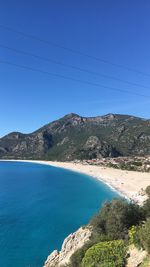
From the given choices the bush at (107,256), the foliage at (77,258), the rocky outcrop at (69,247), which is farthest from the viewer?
the rocky outcrop at (69,247)

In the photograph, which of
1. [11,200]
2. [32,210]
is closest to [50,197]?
[11,200]

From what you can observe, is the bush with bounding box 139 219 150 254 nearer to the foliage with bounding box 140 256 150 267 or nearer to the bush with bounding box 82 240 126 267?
the foliage with bounding box 140 256 150 267

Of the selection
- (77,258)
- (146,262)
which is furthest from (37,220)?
(146,262)

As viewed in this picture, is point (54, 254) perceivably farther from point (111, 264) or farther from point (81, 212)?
point (81, 212)

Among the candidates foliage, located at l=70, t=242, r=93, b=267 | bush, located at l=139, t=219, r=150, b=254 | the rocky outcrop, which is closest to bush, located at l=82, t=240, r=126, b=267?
bush, located at l=139, t=219, r=150, b=254

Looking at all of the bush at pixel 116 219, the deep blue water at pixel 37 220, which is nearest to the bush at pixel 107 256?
the bush at pixel 116 219

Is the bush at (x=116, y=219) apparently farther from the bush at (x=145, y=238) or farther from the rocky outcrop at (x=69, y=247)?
the bush at (x=145, y=238)
